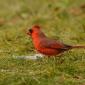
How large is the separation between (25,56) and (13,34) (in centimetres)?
210

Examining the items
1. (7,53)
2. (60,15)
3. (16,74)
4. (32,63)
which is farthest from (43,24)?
(16,74)

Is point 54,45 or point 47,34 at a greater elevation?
point 47,34

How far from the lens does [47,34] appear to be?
10.9 metres

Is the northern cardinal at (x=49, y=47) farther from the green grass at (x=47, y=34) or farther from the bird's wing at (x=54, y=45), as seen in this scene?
the green grass at (x=47, y=34)

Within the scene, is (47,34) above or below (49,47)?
above

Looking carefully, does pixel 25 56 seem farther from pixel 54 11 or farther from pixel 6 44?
pixel 54 11

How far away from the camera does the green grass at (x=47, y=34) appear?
7.43 metres

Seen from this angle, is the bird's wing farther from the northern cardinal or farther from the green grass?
the green grass

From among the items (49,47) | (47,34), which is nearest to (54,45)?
(49,47)

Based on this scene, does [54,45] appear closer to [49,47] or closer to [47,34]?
[49,47]

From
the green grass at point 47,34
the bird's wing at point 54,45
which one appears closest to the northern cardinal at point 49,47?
the bird's wing at point 54,45

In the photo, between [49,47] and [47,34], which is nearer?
[49,47]

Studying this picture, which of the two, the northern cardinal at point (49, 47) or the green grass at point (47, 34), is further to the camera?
the northern cardinal at point (49, 47)

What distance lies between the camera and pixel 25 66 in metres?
8.11
